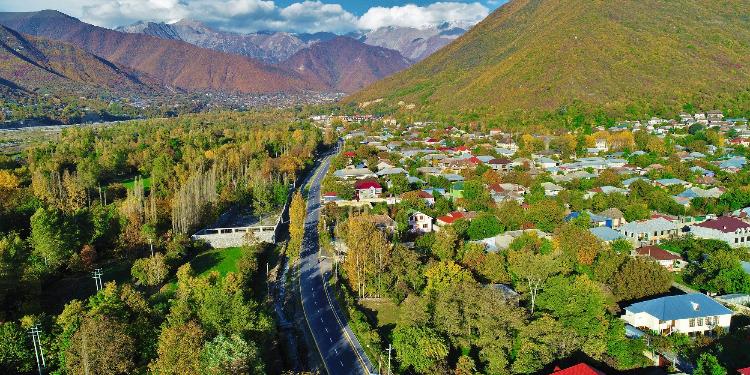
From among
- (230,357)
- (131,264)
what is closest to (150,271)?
(131,264)

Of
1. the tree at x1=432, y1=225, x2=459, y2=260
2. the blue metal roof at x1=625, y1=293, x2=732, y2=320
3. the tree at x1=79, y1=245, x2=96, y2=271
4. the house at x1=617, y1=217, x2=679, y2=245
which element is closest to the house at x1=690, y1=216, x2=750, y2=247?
the house at x1=617, y1=217, x2=679, y2=245

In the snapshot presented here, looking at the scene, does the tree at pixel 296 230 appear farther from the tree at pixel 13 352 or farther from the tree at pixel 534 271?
the tree at pixel 13 352

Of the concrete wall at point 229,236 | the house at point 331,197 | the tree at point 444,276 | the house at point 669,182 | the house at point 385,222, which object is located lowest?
the concrete wall at point 229,236

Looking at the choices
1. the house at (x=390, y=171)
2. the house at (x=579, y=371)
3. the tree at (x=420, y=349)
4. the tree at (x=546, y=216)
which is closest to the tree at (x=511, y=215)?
the tree at (x=546, y=216)

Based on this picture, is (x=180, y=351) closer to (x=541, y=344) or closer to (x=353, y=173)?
(x=541, y=344)

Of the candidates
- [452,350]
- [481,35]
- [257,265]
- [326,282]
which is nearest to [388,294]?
[326,282]

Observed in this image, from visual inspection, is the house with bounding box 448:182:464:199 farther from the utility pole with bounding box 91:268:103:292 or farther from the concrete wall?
the utility pole with bounding box 91:268:103:292
